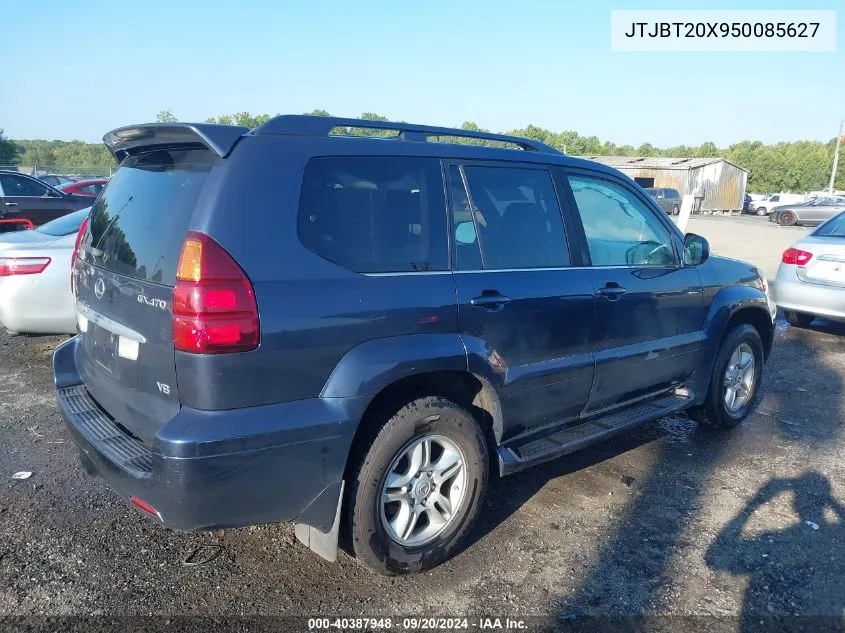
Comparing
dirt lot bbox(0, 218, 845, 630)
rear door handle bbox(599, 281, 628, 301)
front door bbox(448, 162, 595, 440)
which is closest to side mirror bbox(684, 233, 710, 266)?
rear door handle bbox(599, 281, 628, 301)

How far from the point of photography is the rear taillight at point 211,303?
7.81 ft

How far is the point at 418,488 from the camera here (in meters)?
3.00

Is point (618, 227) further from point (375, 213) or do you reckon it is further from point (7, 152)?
point (7, 152)

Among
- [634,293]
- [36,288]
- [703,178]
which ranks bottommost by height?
[36,288]

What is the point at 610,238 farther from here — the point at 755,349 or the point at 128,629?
the point at 128,629

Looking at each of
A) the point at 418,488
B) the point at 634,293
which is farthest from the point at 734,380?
the point at 418,488

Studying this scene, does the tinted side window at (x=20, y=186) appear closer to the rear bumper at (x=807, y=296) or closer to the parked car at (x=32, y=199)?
the parked car at (x=32, y=199)

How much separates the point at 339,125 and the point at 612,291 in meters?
1.79

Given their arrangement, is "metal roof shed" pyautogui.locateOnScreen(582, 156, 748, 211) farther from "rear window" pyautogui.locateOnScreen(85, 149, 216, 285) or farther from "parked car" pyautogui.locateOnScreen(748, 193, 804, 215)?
"rear window" pyautogui.locateOnScreen(85, 149, 216, 285)

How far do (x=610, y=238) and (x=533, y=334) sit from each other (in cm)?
109

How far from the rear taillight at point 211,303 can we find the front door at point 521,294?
3.24 ft

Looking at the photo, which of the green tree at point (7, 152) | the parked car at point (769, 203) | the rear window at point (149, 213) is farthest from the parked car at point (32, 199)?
the parked car at point (769, 203)

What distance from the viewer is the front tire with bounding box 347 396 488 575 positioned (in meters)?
2.79

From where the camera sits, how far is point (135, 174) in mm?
3092
